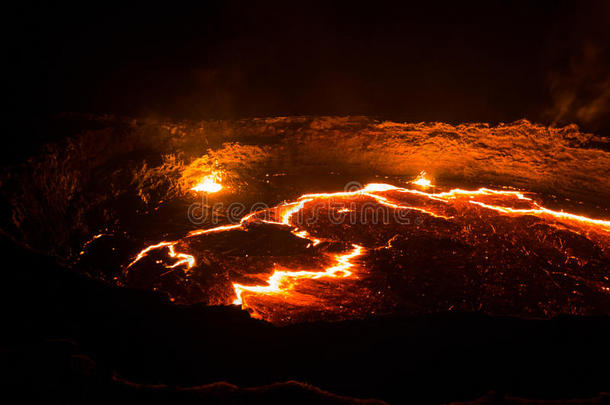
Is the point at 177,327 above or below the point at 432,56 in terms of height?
below

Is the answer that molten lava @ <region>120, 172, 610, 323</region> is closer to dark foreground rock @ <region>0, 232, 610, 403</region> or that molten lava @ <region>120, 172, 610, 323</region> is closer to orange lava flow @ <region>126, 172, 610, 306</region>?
orange lava flow @ <region>126, 172, 610, 306</region>

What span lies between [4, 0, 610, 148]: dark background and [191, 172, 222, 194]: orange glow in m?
0.96

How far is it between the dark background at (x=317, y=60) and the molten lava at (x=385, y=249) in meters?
1.38

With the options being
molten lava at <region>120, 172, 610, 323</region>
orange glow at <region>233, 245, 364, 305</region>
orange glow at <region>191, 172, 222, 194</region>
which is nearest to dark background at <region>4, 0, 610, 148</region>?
orange glow at <region>191, 172, 222, 194</region>

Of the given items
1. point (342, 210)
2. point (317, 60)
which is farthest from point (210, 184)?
point (317, 60)

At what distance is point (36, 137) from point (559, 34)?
763cm

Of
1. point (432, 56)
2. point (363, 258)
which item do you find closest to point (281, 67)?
point (432, 56)

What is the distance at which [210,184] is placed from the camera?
5.15 m

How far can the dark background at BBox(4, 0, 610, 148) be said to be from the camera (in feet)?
15.6

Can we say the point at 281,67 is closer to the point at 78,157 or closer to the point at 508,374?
the point at 78,157

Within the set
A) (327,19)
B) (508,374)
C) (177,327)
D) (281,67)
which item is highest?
(327,19)

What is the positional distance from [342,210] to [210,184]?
2163mm

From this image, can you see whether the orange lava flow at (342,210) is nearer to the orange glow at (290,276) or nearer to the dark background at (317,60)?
the orange glow at (290,276)

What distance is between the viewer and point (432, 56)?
556cm
